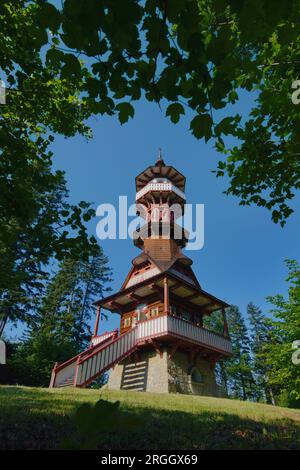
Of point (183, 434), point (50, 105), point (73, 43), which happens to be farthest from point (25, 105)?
point (183, 434)

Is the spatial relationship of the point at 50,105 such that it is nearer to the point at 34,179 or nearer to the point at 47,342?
the point at 34,179

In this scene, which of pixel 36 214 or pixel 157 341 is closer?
pixel 36 214

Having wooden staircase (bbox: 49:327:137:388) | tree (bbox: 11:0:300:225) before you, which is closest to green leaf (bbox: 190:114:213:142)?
tree (bbox: 11:0:300:225)

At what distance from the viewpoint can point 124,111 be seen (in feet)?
9.97

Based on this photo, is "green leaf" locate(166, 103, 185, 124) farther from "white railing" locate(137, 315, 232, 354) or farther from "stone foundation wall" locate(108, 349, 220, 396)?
"stone foundation wall" locate(108, 349, 220, 396)

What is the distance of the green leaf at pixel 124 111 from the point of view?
3.02m

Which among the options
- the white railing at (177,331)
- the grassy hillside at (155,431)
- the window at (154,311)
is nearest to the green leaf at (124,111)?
the grassy hillside at (155,431)

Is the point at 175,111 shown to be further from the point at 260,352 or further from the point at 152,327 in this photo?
the point at 260,352

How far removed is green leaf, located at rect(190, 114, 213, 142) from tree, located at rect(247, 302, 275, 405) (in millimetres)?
35372

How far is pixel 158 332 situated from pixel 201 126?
14.5 metres

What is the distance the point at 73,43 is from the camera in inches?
107

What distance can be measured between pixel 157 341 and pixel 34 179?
12.8m

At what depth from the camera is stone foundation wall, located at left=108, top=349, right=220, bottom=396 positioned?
16.1 meters

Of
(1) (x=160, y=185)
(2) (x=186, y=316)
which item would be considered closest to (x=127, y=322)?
(2) (x=186, y=316)
